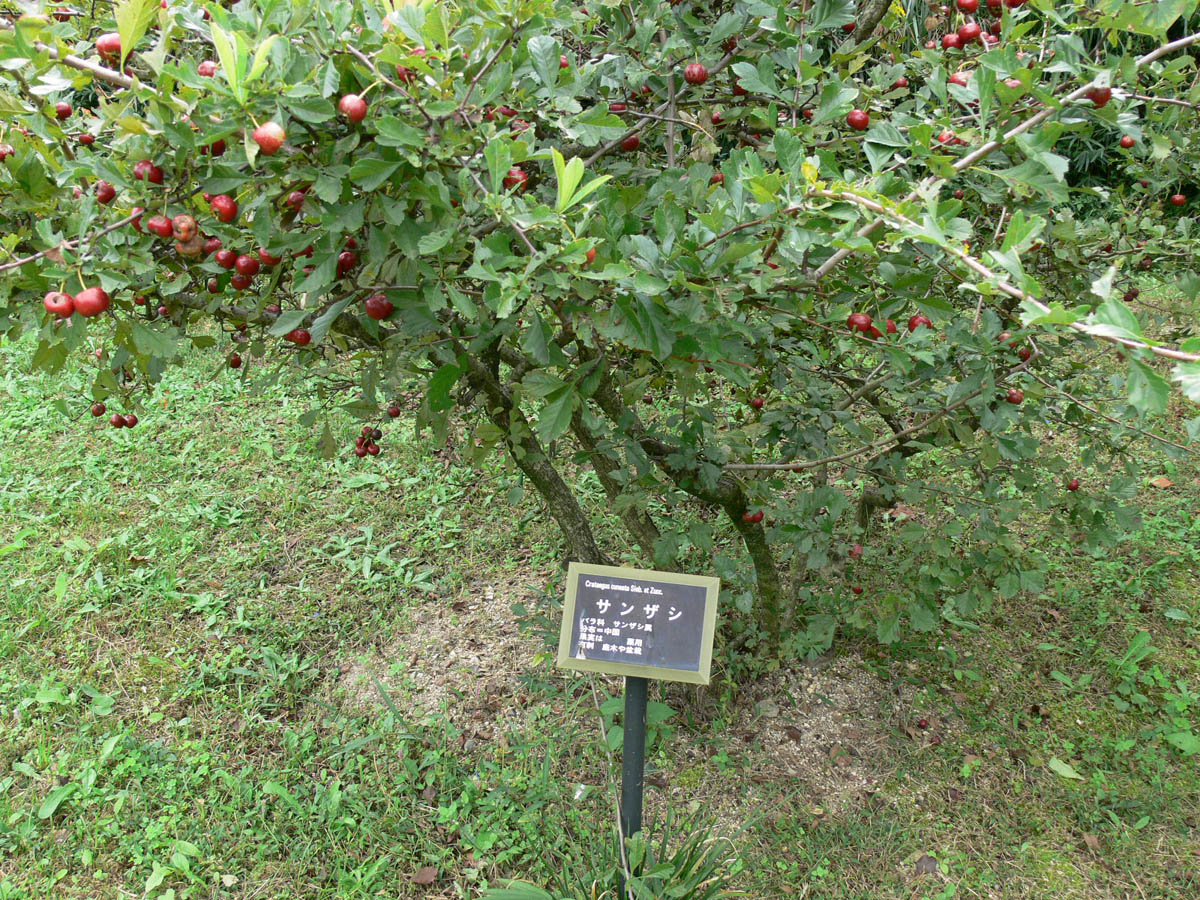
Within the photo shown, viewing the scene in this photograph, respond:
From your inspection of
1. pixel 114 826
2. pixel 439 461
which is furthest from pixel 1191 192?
pixel 114 826

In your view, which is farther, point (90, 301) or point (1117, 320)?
point (90, 301)

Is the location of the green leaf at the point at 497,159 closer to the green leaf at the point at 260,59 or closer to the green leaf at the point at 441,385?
the green leaf at the point at 260,59

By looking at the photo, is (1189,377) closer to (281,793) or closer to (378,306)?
(378,306)

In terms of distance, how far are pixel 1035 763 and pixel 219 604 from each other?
2.81 metres

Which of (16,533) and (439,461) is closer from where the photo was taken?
(16,533)

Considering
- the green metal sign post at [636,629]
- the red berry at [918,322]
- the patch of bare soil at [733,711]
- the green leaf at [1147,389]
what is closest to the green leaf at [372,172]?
the green metal sign post at [636,629]

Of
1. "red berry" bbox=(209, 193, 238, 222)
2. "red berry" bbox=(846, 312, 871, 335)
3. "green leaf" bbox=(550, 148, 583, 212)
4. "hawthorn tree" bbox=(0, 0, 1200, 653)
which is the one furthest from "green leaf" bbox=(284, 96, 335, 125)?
"red berry" bbox=(846, 312, 871, 335)

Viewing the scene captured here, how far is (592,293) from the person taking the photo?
56.5 inches

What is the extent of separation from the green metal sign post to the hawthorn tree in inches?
13.3

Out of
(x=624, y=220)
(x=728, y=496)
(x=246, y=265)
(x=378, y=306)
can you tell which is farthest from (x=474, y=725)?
(x=624, y=220)

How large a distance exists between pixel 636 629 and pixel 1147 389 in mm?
1141

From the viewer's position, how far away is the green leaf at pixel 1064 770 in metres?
2.62

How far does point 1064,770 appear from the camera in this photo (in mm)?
2623

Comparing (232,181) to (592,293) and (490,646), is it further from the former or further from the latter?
(490,646)
